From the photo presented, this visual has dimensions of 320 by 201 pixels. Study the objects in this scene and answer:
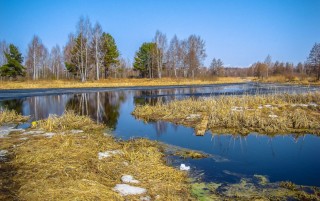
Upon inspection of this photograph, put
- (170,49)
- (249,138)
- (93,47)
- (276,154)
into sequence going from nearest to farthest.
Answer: (276,154) < (249,138) < (93,47) < (170,49)

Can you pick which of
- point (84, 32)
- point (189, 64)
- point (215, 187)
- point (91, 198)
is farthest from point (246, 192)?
point (189, 64)

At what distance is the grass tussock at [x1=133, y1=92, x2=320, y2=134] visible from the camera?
35.4ft

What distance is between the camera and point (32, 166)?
5820mm

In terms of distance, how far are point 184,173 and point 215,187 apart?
85cm

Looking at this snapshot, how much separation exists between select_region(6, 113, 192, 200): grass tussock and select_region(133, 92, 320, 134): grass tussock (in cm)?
468

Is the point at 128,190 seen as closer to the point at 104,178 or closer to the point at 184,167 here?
the point at 104,178

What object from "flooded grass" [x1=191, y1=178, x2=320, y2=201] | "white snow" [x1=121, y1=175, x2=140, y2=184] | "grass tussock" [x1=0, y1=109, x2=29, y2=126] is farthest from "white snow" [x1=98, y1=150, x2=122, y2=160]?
"grass tussock" [x1=0, y1=109, x2=29, y2=126]

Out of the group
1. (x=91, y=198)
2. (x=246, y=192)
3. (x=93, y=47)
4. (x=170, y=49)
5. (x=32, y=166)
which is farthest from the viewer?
(x=170, y=49)

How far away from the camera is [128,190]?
4738mm

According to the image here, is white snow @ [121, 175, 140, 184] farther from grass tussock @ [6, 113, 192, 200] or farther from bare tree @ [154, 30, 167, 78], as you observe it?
bare tree @ [154, 30, 167, 78]

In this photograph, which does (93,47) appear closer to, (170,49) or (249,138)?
(170,49)

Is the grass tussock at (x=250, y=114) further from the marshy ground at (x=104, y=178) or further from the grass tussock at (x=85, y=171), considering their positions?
the grass tussock at (x=85, y=171)

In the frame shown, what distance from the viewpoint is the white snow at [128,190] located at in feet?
15.1

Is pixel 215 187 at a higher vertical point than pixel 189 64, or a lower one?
lower
